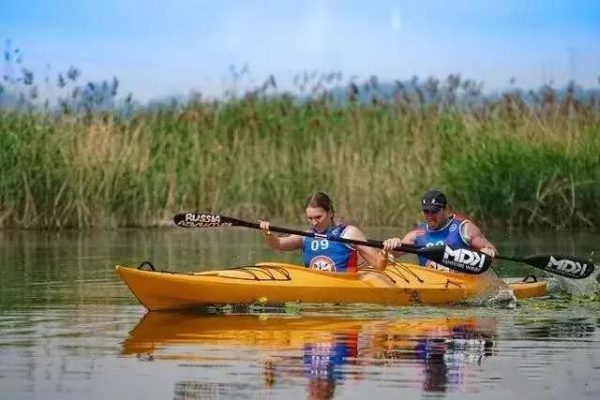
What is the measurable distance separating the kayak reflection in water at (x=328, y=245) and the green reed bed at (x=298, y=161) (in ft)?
28.0

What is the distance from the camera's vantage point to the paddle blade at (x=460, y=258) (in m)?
15.1

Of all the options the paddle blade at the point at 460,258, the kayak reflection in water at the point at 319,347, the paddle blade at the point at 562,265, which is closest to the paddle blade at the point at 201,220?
the kayak reflection in water at the point at 319,347

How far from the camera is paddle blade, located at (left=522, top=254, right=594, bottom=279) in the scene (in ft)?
52.0

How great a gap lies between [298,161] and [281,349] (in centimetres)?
1359

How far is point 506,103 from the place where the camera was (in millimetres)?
26047

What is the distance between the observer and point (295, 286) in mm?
14461

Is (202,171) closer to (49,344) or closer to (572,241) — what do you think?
(572,241)

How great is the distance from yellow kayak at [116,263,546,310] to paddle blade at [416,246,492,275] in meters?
0.19

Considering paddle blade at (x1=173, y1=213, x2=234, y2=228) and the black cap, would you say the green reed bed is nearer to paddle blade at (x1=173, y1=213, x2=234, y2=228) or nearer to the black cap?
the black cap

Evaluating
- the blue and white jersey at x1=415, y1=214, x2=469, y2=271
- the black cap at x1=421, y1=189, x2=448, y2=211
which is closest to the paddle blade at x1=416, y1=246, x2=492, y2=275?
the blue and white jersey at x1=415, y1=214, x2=469, y2=271

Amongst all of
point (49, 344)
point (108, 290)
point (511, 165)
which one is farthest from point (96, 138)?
point (49, 344)

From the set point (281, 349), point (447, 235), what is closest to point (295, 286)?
point (447, 235)

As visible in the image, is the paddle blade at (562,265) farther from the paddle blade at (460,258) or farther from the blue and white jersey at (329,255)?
the blue and white jersey at (329,255)

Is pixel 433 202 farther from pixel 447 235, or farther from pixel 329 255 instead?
pixel 329 255
